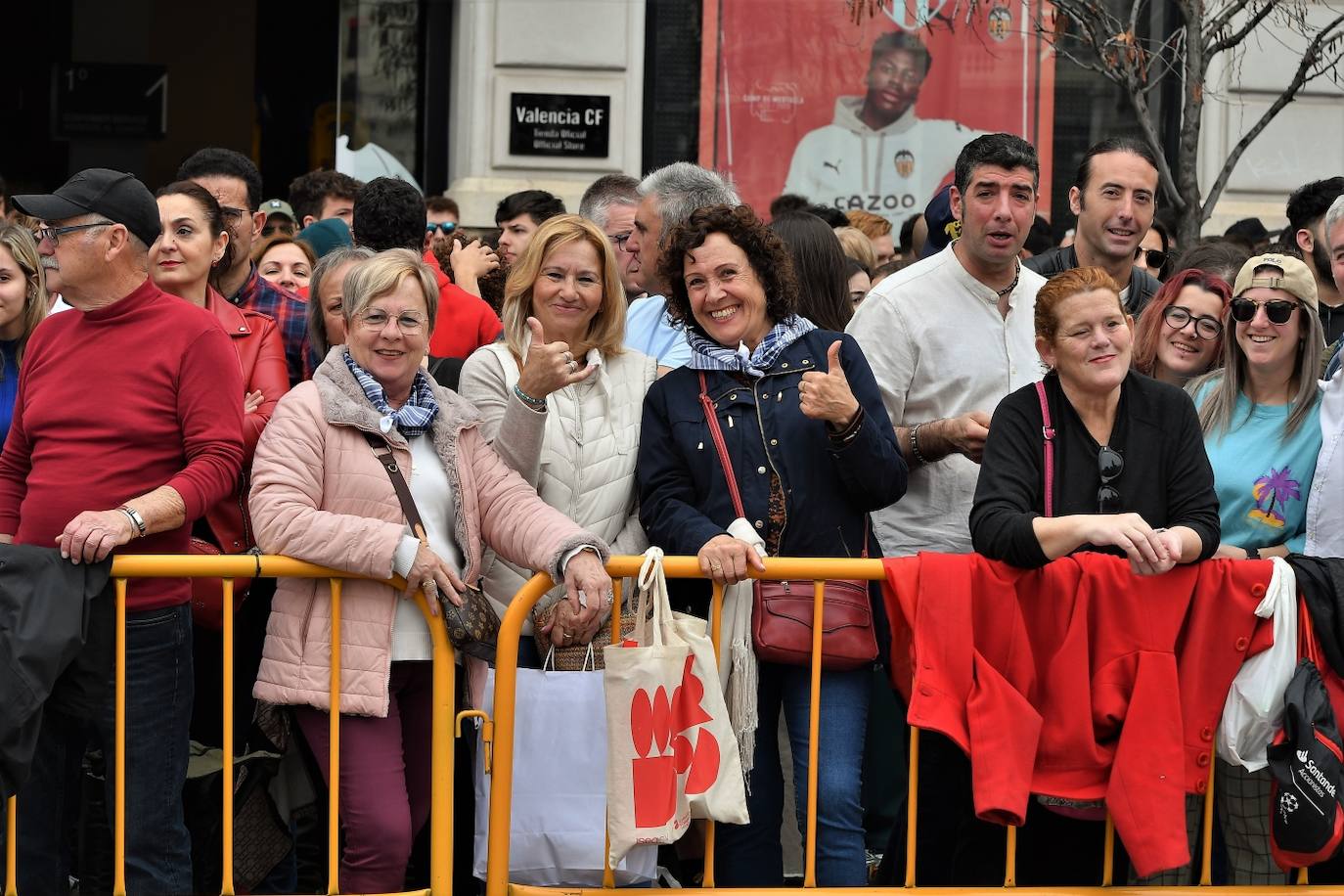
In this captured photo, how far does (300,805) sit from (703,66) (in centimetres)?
773

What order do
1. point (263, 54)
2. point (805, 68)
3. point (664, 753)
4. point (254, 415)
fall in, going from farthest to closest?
point (263, 54) < point (805, 68) < point (254, 415) < point (664, 753)

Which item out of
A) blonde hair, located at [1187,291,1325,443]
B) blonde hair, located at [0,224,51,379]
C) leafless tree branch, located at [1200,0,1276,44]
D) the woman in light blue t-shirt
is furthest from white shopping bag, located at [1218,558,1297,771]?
leafless tree branch, located at [1200,0,1276,44]

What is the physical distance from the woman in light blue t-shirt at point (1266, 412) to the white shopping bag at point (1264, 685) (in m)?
0.33

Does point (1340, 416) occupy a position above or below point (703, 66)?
below

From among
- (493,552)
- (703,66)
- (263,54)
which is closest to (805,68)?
(703,66)

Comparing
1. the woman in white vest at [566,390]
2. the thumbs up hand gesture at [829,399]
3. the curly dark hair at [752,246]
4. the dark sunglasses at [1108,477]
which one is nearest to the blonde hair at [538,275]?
the woman in white vest at [566,390]

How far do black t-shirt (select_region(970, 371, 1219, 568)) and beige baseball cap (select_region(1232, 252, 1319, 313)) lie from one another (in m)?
0.65

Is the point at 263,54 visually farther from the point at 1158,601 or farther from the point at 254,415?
the point at 1158,601

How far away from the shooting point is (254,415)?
5.39m

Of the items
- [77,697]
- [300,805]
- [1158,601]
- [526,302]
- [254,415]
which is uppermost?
[526,302]

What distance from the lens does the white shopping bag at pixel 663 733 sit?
15.5ft

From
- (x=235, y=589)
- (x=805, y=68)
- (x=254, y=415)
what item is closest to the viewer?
(x=235, y=589)

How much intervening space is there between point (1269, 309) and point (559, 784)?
2536 mm

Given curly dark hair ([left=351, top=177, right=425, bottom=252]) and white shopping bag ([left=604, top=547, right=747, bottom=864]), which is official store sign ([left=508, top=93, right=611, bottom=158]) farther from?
white shopping bag ([left=604, top=547, right=747, bottom=864])
